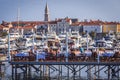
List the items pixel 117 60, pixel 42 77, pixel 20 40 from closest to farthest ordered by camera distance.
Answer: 1. pixel 117 60
2. pixel 42 77
3. pixel 20 40

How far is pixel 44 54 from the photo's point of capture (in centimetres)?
3562

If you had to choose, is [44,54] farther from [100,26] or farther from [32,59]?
[100,26]

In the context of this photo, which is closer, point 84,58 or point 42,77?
point 84,58

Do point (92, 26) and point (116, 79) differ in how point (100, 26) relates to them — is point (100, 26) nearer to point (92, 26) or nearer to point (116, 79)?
point (92, 26)

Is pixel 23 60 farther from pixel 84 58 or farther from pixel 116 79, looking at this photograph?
pixel 116 79

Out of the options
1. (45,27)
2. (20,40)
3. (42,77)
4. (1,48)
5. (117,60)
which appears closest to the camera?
(117,60)

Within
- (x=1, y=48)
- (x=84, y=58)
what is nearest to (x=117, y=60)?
(x=84, y=58)

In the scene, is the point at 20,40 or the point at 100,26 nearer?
the point at 20,40

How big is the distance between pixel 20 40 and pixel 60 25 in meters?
72.3

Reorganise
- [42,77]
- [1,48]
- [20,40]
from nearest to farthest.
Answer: [42,77]
[1,48]
[20,40]

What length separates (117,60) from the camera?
113ft

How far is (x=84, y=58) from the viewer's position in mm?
34812

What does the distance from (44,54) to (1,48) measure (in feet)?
110

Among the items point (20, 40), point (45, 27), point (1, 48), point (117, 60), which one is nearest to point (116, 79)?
point (117, 60)
